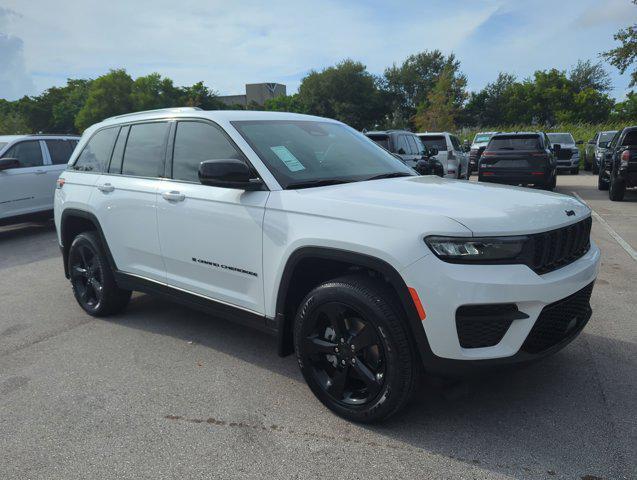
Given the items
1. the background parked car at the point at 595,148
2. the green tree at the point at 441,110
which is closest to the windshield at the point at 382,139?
the background parked car at the point at 595,148

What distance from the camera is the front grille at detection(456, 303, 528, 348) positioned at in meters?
2.44

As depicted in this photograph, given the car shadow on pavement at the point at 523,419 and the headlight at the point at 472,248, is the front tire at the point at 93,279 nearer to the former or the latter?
the car shadow on pavement at the point at 523,419

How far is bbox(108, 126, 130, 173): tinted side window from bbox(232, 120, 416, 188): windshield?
1.42m

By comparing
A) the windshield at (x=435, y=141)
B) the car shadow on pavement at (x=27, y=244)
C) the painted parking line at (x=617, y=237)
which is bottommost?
the car shadow on pavement at (x=27, y=244)

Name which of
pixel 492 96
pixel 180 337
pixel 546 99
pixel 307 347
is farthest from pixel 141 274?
pixel 492 96

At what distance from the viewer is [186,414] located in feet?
10.1

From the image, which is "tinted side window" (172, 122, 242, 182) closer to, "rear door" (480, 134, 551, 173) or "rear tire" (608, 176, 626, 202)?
"rear door" (480, 134, 551, 173)

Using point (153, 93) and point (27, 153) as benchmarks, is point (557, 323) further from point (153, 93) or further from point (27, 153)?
point (153, 93)

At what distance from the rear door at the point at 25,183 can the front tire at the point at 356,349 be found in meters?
8.47

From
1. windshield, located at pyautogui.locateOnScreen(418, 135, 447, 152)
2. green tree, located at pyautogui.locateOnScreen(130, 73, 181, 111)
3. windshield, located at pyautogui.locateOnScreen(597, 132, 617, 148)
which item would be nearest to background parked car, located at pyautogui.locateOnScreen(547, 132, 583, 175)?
windshield, located at pyautogui.locateOnScreen(597, 132, 617, 148)

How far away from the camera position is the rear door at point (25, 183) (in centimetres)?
934

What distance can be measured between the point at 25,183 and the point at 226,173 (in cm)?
816

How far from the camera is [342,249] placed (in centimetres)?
274

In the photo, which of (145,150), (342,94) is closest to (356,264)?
(145,150)
